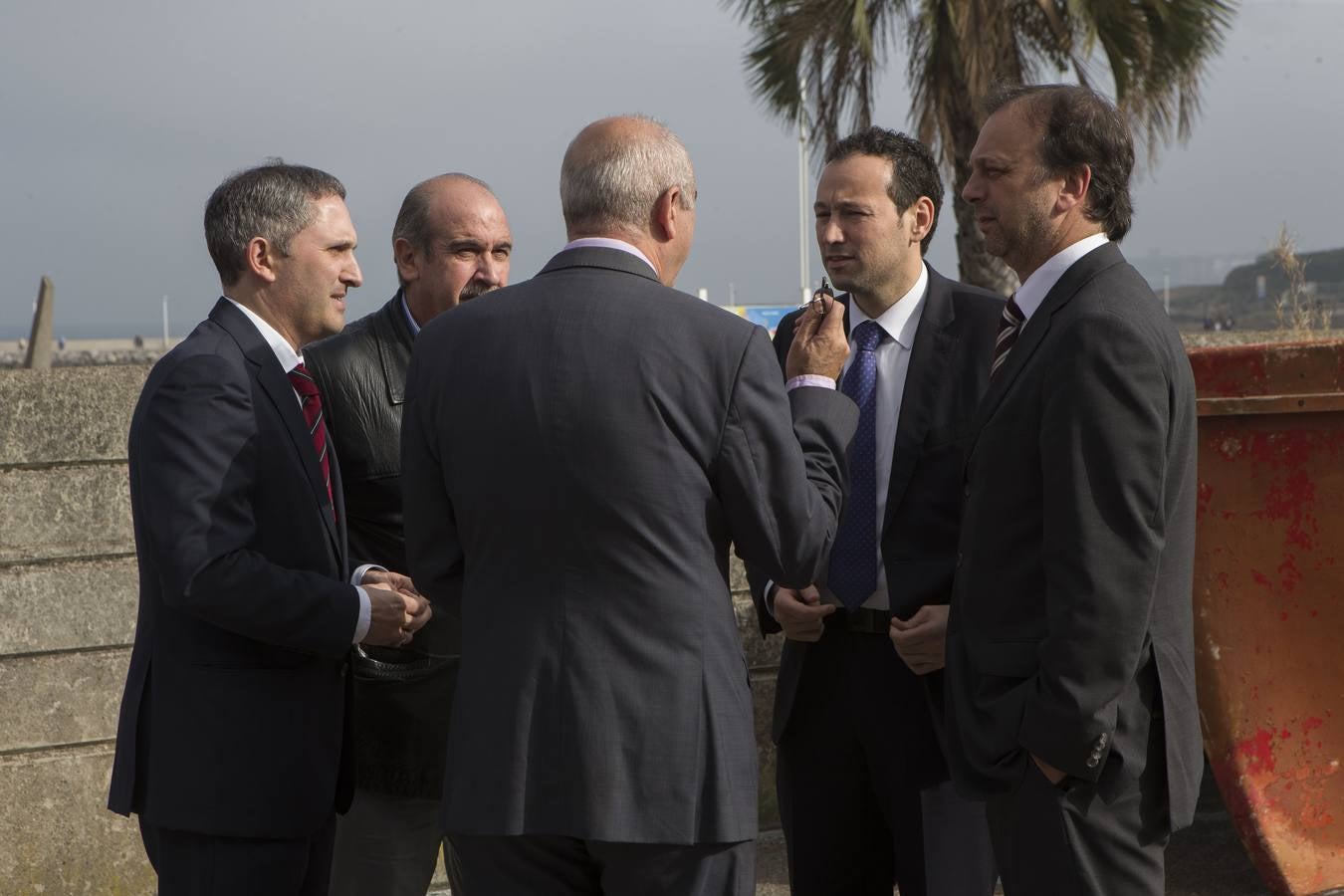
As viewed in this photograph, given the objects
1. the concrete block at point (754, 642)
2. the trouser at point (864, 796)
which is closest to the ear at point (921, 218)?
the trouser at point (864, 796)

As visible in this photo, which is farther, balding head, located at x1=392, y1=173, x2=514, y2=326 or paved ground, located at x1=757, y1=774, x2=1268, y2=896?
paved ground, located at x1=757, y1=774, x2=1268, y2=896

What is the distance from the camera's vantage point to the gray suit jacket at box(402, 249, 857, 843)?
2.21 meters

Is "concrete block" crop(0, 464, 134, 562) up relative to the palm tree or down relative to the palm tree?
down

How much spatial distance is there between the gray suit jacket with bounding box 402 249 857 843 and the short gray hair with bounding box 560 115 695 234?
0.10m

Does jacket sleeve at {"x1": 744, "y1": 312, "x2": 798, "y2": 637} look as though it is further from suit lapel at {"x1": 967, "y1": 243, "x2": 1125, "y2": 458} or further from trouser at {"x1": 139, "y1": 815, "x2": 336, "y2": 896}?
trouser at {"x1": 139, "y1": 815, "x2": 336, "y2": 896}

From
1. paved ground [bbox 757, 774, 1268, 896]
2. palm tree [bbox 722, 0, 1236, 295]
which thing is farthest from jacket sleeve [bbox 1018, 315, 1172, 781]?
palm tree [bbox 722, 0, 1236, 295]

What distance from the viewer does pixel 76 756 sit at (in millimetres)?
4113

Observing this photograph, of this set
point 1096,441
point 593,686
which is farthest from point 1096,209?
point 593,686

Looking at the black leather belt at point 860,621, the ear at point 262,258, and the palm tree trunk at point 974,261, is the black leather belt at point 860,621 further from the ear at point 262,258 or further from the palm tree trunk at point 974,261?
the palm tree trunk at point 974,261

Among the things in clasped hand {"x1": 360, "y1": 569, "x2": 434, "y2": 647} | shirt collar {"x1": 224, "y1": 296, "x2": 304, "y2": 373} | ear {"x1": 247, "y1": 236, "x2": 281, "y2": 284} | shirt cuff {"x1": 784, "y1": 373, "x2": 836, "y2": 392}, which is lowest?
clasped hand {"x1": 360, "y1": 569, "x2": 434, "y2": 647}

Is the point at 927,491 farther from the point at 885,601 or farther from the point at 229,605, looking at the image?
the point at 229,605

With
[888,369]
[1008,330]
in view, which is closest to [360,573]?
[888,369]

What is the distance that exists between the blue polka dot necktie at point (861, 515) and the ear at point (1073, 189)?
0.70 m

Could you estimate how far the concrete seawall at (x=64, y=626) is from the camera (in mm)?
4070
